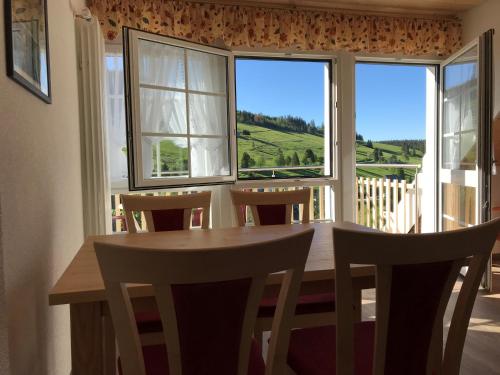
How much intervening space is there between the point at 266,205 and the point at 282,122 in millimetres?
4556

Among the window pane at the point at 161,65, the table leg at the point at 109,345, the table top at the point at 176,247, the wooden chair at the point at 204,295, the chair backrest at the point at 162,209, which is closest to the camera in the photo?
the wooden chair at the point at 204,295

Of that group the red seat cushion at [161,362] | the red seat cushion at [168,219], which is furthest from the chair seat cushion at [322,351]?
the red seat cushion at [168,219]

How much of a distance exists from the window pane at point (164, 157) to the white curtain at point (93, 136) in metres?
0.31

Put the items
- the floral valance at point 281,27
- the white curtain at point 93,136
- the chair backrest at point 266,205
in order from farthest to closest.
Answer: the floral valance at point 281,27, the white curtain at point 93,136, the chair backrest at point 266,205

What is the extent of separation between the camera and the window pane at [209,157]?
3.25 m

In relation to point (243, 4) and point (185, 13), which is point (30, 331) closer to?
point (185, 13)

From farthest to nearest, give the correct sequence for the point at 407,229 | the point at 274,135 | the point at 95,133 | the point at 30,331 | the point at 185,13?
the point at 274,135 < the point at 407,229 < the point at 185,13 < the point at 95,133 < the point at 30,331

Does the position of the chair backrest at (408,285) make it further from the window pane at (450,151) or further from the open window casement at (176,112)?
the window pane at (450,151)

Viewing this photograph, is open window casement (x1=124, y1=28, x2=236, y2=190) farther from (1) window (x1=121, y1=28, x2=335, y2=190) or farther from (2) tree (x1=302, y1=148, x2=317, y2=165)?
(2) tree (x1=302, y1=148, x2=317, y2=165)

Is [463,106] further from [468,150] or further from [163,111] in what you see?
[163,111]

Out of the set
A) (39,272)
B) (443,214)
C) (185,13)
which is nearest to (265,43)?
(185,13)

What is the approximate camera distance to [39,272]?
1.54 meters

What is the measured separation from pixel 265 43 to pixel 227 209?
146cm

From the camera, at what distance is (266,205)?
7.41ft
